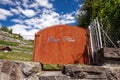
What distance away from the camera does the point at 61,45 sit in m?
7.27

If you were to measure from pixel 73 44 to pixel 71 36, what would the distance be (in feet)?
0.88

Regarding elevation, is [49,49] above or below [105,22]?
below

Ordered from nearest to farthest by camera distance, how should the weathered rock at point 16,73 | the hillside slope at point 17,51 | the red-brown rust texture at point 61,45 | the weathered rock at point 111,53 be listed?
1. the weathered rock at point 16,73
2. the weathered rock at point 111,53
3. the red-brown rust texture at point 61,45
4. the hillside slope at point 17,51

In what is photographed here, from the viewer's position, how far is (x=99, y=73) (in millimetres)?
5902

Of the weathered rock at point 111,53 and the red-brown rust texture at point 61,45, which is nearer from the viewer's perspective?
the weathered rock at point 111,53

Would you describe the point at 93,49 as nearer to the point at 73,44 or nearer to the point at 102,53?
the point at 73,44

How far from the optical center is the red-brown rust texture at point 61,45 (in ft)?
23.5

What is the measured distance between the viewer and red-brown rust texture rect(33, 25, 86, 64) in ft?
23.5

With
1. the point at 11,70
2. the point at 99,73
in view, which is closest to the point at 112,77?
the point at 99,73

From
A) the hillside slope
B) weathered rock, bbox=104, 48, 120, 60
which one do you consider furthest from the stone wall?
the hillside slope

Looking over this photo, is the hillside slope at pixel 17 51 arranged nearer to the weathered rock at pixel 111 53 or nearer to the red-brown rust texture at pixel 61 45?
the red-brown rust texture at pixel 61 45

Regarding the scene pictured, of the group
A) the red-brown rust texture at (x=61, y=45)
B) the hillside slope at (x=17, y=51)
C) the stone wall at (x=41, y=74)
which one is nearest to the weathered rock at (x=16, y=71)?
the stone wall at (x=41, y=74)

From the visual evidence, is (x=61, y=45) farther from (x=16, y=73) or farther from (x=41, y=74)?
(x=16, y=73)

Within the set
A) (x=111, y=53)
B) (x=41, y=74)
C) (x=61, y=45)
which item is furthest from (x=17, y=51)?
(x=111, y=53)
